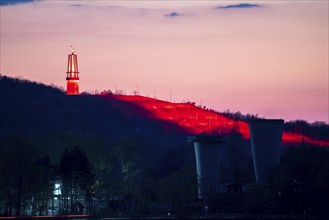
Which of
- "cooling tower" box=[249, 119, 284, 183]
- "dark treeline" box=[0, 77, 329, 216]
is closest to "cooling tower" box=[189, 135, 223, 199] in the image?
"dark treeline" box=[0, 77, 329, 216]

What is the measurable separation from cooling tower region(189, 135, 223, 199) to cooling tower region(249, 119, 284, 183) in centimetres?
481

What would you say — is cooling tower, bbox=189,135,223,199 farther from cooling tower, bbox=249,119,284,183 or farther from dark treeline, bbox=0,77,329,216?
cooling tower, bbox=249,119,284,183

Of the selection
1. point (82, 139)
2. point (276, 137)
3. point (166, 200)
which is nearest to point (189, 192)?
point (166, 200)

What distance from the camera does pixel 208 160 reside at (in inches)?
5044

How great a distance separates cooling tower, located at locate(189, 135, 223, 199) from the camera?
126938 millimetres

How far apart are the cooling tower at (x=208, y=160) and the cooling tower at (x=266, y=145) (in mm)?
4808

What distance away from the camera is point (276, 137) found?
128 m

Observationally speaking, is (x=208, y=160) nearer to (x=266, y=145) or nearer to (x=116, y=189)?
(x=266, y=145)

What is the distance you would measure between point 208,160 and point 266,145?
729 cm

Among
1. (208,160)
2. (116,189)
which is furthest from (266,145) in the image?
(116,189)

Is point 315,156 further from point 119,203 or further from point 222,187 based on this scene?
point 119,203

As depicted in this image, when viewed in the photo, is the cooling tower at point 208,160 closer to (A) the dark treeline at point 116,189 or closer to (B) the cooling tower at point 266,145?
(A) the dark treeline at point 116,189

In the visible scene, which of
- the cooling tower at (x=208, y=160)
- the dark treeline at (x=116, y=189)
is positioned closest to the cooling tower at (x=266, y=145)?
the dark treeline at (x=116, y=189)

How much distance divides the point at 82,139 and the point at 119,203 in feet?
77.7
